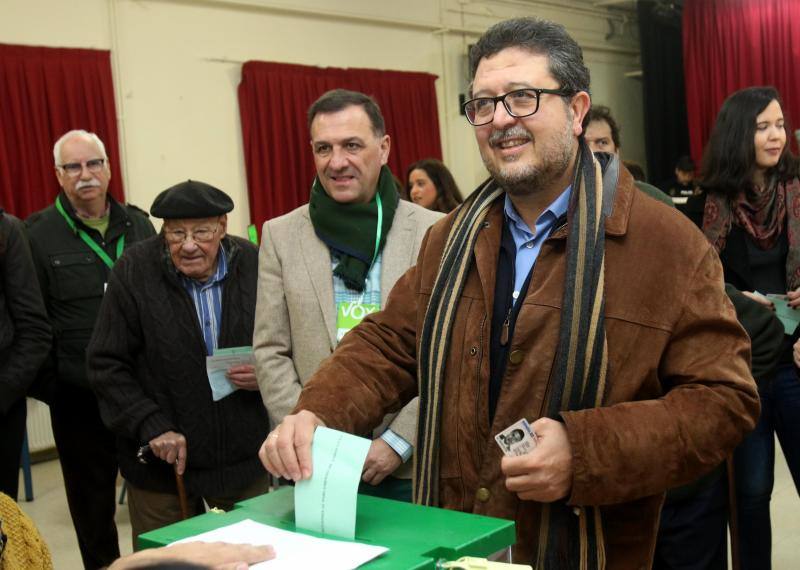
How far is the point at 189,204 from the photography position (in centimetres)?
296

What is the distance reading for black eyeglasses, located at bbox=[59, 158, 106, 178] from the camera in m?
3.86

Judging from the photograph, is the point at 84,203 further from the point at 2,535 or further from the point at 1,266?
the point at 2,535

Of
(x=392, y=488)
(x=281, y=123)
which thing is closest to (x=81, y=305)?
(x=392, y=488)

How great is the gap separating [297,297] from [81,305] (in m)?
1.67

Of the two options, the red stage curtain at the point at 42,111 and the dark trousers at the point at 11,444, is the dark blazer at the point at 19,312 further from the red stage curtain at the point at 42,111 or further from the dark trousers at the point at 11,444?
the red stage curtain at the point at 42,111

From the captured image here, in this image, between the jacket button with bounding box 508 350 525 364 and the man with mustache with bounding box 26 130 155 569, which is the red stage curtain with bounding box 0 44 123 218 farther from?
the jacket button with bounding box 508 350 525 364

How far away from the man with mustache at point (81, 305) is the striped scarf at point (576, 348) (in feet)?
7.71

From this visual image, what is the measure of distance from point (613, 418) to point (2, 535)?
132 cm

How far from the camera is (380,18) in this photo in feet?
27.3

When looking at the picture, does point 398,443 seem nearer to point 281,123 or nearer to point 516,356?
point 516,356

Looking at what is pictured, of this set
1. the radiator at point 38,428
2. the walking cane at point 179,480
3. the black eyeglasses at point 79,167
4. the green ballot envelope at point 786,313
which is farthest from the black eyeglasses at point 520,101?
the radiator at point 38,428

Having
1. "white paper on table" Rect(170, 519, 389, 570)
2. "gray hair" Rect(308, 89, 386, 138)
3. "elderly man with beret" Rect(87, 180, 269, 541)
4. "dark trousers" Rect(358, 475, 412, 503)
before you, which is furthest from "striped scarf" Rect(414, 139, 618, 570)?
"elderly man with beret" Rect(87, 180, 269, 541)

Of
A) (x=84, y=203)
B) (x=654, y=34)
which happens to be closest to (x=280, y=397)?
(x=84, y=203)

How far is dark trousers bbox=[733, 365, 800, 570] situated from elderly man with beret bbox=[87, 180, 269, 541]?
1607 millimetres
